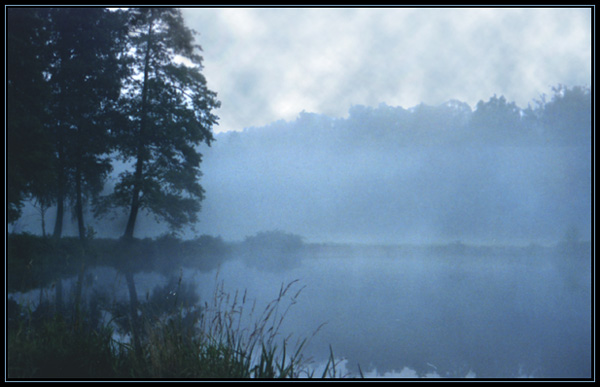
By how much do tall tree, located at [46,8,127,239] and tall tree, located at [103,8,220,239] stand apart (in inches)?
31.6

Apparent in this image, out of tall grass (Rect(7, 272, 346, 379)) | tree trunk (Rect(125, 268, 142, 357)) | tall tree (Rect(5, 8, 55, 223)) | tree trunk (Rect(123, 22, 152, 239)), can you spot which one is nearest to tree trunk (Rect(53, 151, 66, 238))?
tree trunk (Rect(123, 22, 152, 239))

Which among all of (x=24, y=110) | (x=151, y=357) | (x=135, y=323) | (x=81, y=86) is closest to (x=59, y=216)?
(x=81, y=86)

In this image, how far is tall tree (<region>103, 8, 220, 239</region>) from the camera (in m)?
15.5

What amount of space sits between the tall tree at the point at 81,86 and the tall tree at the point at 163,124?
804mm

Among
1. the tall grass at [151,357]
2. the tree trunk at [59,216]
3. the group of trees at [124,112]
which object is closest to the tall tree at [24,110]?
the group of trees at [124,112]

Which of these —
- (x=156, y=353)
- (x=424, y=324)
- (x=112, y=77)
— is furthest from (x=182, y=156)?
(x=156, y=353)

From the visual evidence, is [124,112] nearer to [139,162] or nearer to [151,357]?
[139,162]

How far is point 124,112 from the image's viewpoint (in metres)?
15.9

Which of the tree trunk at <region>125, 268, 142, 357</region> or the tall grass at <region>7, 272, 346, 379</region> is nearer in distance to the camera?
the tall grass at <region>7, 272, 346, 379</region>

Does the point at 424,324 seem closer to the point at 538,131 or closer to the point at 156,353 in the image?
the point at 156,353

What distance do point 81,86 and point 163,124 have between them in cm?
336

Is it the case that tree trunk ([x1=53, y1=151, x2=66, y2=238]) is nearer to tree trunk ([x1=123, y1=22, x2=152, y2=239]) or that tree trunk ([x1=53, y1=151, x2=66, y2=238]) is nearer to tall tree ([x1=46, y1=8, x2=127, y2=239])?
tall tree ([x1=46, y1=8, x2=127, y2=239])

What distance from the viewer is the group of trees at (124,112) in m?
14.8

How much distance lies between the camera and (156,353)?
2658 mm
